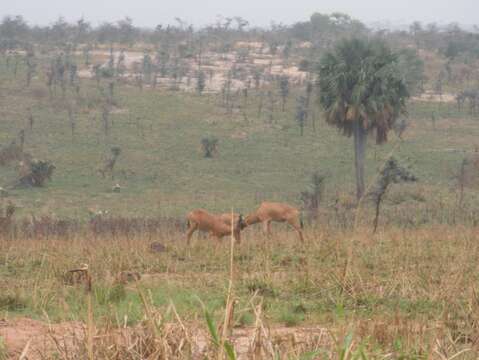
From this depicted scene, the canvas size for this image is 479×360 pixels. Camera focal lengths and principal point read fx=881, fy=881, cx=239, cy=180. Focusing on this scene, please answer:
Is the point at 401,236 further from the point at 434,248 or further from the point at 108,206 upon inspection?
the point at 108,206

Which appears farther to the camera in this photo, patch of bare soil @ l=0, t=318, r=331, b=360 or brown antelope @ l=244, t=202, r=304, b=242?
brown antelope @ l=244, t=202, r=304, b=242

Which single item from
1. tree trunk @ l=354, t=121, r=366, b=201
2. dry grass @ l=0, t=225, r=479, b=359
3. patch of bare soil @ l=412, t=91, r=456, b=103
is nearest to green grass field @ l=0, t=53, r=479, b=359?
dry grass @ l=0, t=225, r=479, b=359

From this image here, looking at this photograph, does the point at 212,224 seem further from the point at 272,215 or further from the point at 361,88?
the point at 361,88

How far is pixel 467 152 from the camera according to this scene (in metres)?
44.4

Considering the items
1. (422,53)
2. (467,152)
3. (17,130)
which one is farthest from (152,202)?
(422,53)

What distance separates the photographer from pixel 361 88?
34.5 m

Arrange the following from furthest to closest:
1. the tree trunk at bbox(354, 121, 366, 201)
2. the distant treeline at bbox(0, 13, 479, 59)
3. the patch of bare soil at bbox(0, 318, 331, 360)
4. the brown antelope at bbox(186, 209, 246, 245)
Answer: the distant treeline at bbox(0, 13, 479, 59) → the tree trunk at bbox(354, 121, 366, 201) → the brown antelope at bbox(186, 209, 246, 245) → the patch of bare soil at bbox(0, 318, 331, 360)

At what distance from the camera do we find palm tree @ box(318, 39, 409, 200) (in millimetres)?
34844

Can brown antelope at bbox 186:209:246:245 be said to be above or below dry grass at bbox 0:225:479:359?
below

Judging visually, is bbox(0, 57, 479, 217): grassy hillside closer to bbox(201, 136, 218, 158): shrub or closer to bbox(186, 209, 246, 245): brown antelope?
bbox(201, 136, 218, 158): shrub

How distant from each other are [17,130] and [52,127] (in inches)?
78.8

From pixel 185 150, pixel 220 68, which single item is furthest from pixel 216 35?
pixel 185 150

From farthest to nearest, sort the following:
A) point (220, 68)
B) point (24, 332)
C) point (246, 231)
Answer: point (220, 68), point (246, 231), point (24, 332)

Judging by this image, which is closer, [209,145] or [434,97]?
[209,145]
